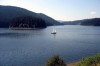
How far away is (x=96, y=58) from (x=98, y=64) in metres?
0.99

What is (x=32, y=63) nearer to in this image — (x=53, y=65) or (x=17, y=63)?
(x=17, y=63)

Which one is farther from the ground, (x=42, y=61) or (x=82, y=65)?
(x=82, y=65)

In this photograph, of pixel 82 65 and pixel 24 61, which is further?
pixel 24 61

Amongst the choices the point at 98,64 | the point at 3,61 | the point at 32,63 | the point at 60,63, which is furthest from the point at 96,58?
the point at 3,61

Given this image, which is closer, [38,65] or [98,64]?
[98,64]

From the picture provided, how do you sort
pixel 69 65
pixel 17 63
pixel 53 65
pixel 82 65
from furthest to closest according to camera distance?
pixel 17 63 < pixel 69 65 < pixel 53 65 < pixel 82 65

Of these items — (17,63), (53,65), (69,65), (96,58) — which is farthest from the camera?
(17,63)

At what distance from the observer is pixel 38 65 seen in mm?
34156

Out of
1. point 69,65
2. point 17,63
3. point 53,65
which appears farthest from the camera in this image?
point 17,63

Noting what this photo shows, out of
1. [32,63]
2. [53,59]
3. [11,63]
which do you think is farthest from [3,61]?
[53,59]

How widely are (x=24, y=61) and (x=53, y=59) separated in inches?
622

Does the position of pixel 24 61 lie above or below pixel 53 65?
below

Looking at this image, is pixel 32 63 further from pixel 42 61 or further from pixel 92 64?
pixel 92 64

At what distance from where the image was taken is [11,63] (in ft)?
117
